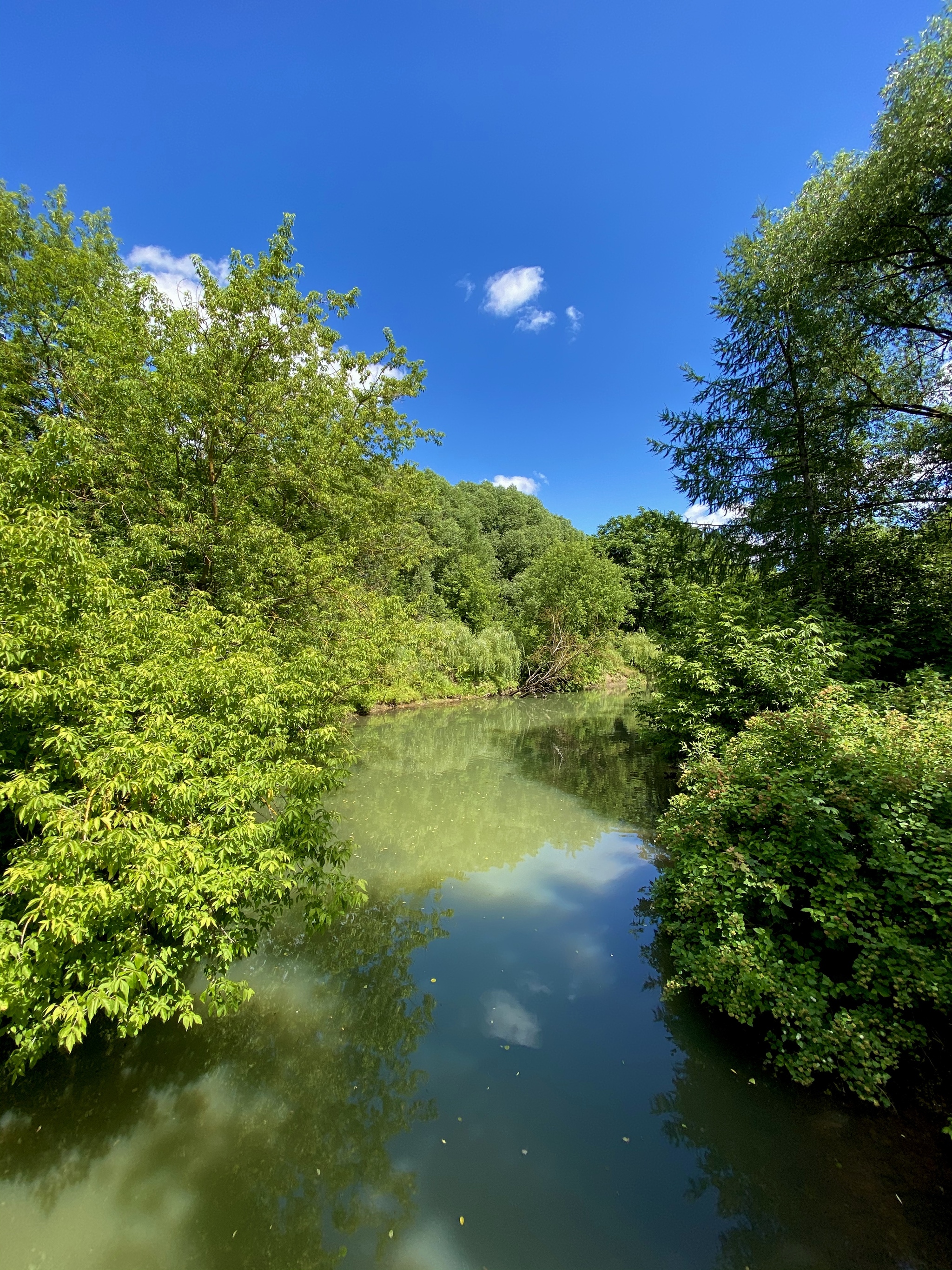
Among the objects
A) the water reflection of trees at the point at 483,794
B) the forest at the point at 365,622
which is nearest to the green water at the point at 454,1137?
the forest at the point at 365,622

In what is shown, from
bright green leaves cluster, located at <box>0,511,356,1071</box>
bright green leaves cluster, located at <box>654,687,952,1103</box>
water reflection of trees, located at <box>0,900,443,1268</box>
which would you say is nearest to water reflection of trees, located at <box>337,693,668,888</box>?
water reflection of trees, located at <box>0,900,443,1268</box>

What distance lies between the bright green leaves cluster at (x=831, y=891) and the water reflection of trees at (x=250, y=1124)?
258cm

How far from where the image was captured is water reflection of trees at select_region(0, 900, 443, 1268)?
2.80m

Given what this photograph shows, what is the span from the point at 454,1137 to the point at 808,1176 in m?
2.26

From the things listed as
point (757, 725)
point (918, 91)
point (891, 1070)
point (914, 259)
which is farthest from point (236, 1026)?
point (918, 91)

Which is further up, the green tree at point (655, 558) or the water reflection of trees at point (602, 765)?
the green tree at point (655, 558)

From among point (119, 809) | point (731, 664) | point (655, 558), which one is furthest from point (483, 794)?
point (655, 558)

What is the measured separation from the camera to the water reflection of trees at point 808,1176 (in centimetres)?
255

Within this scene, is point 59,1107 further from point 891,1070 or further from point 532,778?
point 532,778

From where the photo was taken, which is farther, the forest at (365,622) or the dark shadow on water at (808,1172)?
the forest at (365,622)

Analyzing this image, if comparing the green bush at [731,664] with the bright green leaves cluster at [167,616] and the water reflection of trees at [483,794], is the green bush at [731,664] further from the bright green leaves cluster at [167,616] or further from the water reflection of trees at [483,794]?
the bright green leaves cluster at [167,616]

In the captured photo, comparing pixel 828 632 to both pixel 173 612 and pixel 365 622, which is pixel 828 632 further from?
pixel 173 612

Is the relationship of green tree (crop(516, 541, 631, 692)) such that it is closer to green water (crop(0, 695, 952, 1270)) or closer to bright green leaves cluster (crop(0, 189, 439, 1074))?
bright green leaves cluster (crop(0, 189, 439, 1074))

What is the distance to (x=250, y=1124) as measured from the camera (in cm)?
343
